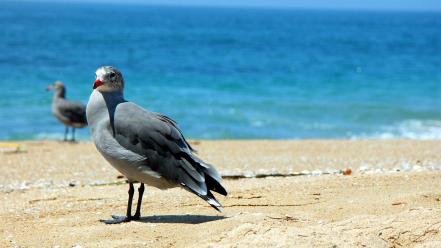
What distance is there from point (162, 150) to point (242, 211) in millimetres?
976

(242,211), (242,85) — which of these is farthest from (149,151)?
(242,85)

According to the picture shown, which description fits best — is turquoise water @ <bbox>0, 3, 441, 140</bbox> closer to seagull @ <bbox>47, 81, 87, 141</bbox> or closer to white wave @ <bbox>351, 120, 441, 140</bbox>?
white wave @ <bbox>351, 120, 441, 140</bbox>

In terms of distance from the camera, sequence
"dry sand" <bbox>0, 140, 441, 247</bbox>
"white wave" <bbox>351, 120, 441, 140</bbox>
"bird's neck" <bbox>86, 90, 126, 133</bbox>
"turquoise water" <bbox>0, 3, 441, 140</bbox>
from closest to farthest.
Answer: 1. "dry sand" <bbox>0, 140, 441, 247</bbox>
2. "bird's neck" <bbox>86, 90, 126, 133</bbox>
3. "white wave" <bbox>351, 120, 441, 140</bbox>
4. "turquoise water" <bbox>0, 3, 441, 140</bbox>

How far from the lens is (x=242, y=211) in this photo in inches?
265

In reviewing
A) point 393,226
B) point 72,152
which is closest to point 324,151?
point 72,152

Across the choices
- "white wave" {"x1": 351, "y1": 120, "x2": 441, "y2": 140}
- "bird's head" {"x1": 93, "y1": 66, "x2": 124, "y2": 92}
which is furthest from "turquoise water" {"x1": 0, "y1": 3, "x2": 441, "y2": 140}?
"bird's head" {"x1": 93, "y1": 66, "x2": 124, "y2": 92}

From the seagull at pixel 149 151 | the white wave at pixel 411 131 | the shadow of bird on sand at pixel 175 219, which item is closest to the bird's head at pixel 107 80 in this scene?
the seagull at pixel 149 151

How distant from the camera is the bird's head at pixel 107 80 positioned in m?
6.51

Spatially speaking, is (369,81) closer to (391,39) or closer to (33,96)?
(33,96)

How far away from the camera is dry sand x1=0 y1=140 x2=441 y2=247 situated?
16.9 feet

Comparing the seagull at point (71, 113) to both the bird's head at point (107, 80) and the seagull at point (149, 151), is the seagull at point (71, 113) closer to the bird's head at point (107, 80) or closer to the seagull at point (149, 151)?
Result: the bird's head at point (107, 80)

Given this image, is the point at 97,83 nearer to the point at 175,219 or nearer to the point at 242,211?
the point at 175,219

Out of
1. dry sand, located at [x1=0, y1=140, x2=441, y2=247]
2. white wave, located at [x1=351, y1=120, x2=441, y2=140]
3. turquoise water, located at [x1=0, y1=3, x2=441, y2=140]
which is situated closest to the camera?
dry sand, located at [x1=0, y1=140, x2=441, y2=247]

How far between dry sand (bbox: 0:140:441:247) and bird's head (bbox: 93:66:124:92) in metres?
1.14
